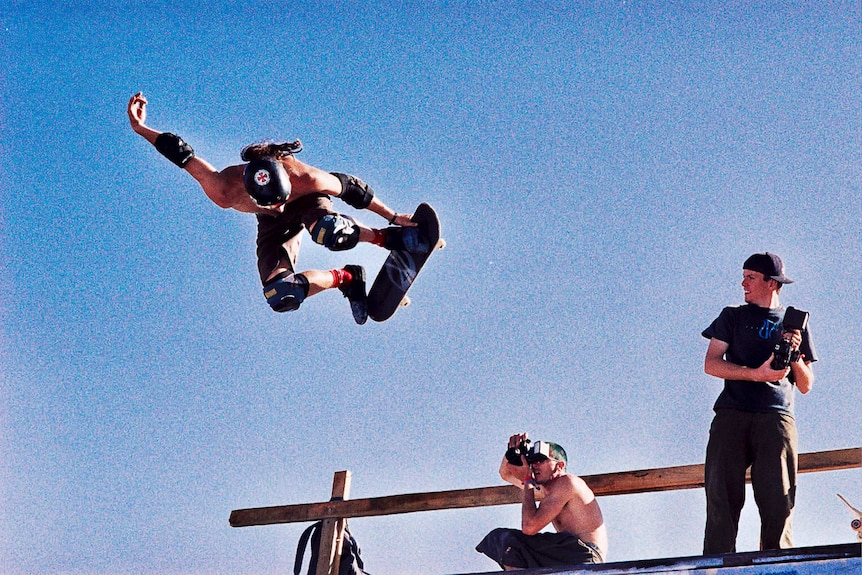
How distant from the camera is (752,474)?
5750 mm

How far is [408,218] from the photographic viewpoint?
801 centimetres

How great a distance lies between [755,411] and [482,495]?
2366 mm

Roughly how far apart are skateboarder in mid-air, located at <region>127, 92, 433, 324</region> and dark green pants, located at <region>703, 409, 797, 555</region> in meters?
3.02

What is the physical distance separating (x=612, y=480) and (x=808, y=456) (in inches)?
53.4

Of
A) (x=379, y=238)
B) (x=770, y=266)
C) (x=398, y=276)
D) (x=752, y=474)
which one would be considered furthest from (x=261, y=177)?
(x=752, y=474)

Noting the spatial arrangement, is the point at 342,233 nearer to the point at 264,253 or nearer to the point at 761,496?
the point at 264,253

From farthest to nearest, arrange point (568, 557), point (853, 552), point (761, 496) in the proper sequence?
point (568, 557) → point (761, 496) → point (853, 552)

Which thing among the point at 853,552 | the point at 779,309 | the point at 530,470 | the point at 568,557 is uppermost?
the point at 779,309

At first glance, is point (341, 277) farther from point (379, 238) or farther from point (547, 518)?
point (547, 518)

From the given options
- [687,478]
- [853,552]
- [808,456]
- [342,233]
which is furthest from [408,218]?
[853,552]

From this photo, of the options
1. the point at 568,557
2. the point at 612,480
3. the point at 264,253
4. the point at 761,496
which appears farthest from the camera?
the point at 264,253

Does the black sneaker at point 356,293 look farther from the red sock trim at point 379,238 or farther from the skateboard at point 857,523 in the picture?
the skateboard at point 857,523

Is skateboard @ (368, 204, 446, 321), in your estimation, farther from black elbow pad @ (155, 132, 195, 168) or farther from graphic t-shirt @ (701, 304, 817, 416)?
graphic t-shirt @ (701, 304, 817, 416)

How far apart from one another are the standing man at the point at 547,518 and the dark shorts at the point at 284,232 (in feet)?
7.63
